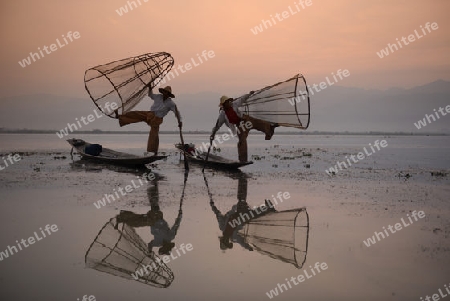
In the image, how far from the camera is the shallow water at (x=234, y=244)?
5254 millimetres

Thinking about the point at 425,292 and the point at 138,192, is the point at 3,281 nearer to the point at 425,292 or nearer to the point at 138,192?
the point at 425,292

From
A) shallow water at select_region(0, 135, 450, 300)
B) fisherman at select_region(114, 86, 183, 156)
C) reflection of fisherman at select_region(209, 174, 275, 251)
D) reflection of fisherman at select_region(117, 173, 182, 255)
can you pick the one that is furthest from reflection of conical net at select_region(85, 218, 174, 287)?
fisherman at select_region(114, 86, 183, 156)

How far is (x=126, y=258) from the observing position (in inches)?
251

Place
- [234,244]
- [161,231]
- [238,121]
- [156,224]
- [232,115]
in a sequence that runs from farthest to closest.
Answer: [238,121] < [232,115] < [156,224] < [161,231] < [234,244]

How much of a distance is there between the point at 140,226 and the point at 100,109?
30.5 feet

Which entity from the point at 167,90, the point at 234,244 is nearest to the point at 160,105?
the point at 167,90

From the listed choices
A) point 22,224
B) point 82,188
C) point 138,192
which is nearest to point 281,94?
point 138,192

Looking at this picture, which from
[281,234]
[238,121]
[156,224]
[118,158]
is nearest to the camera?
[281,234]

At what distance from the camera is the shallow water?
5.25 m

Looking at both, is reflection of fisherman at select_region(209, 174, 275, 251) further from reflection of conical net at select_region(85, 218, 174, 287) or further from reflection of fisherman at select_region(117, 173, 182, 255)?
reflection of conical net at select_region(85, 218, 174, 287)

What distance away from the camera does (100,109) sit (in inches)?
646

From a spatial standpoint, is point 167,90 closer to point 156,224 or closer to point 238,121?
point 238,121

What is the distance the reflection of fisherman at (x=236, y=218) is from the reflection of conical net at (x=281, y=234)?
14cm

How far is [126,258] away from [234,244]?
1850mm
